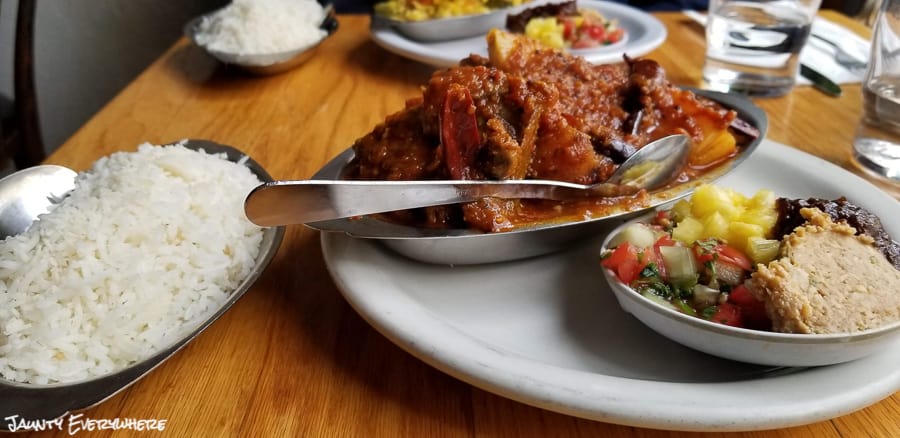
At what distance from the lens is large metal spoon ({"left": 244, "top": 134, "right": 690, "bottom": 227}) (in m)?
1.02

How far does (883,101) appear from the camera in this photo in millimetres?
1666

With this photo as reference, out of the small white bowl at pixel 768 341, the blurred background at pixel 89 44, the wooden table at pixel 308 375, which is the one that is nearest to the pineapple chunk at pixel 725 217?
the small white bowl at pixel 768 341

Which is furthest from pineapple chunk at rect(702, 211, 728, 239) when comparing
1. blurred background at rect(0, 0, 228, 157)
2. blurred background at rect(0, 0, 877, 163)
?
blurred background at rect(0, 0, 228, 157)

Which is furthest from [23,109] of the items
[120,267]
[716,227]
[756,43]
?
[756,43]

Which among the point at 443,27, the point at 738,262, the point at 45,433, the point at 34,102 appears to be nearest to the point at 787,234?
Result: the point at 738,262

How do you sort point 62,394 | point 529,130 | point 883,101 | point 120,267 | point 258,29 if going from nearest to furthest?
point 62,394
point 120,267
point 529,130
point 883,101
point 258,29

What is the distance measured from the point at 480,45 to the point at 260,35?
0.88 m

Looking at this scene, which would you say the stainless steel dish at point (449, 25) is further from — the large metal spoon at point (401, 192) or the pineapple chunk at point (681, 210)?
the pineapple chunk at point (681, 210)

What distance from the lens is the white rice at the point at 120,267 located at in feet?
3.12

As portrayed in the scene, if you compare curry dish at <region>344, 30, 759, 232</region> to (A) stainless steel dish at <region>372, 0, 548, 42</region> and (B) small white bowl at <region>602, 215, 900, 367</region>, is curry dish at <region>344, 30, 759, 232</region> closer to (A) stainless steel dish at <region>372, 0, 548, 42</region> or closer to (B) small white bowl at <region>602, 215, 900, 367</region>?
(B) small white bowl at <region>602, 215, 900, 367</region>

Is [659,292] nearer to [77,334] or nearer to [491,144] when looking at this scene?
[491,144]

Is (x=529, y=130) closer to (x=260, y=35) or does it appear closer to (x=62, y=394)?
(x=62, y=394)

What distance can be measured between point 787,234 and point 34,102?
296 centimetres

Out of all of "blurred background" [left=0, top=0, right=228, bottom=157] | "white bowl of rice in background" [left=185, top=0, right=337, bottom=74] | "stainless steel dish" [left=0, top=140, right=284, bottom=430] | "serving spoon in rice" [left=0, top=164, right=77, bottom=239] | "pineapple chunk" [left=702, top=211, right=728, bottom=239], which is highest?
"pineapple chunk" [left=702, top=211, right=728, bottom=239]
